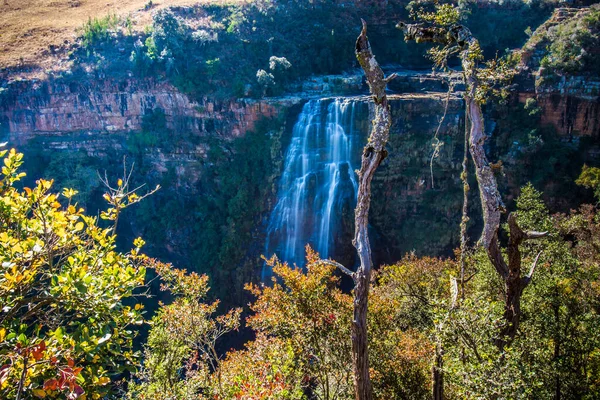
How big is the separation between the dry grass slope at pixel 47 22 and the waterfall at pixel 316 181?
15.9 meters

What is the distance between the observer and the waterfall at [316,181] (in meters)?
25.7

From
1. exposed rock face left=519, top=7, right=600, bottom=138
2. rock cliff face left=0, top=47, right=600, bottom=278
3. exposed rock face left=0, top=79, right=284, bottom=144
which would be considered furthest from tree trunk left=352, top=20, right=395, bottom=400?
exposed rock face left=0, top=79, right=284, bottom=144

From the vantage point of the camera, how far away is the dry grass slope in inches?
1242

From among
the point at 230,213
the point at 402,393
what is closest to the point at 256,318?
the point at 402,393

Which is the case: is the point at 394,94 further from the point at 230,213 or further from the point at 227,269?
the point at 227,269

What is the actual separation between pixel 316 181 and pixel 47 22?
28934mm

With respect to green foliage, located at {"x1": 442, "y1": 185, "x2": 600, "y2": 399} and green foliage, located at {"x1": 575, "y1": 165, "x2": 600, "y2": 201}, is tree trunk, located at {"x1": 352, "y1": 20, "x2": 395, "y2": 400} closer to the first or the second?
green foliage, located at {"x1": 442, "y1": 185, "x2": 600, "y2": 399}

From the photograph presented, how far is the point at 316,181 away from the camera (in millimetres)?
26344

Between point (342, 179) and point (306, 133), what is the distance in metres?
3.87

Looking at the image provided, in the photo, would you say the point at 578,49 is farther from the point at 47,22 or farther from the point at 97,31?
the point at 47,22

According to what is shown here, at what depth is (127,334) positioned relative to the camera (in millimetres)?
4711

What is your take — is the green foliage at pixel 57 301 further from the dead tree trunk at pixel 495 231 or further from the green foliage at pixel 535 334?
the dead tree trunk at pixel 495 231

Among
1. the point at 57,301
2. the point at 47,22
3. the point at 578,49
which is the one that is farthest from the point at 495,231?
the point at 47,22

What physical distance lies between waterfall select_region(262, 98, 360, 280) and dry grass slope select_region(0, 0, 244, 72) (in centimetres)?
1591
